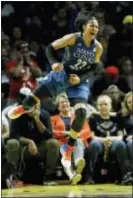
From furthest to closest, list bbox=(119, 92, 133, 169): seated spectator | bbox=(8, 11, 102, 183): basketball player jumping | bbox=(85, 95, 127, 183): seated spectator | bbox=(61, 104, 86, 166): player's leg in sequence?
bbox=(119, 92, 133, 169): seated spectator, bbox=(85, 95, 127, 183): seated spectator, bbox=(61, 104, 86, 166): player's leg, bbox=(8, 11, 102, 183): basketball player jumping

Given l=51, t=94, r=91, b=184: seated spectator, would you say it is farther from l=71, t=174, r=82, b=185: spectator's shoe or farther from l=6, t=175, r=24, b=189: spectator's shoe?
l=6, t=175, r=24, b=189: spectator's shoe

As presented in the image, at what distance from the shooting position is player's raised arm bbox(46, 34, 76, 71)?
15.5 feet

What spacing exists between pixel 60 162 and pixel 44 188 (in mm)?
194

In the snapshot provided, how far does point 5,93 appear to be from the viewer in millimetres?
4965

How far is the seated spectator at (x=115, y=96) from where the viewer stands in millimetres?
5078

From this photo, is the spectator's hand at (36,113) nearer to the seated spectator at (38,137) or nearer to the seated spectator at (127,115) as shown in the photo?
the seated spectator at (38,137)

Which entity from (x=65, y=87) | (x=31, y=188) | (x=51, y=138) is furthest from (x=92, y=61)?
(x=31, y=188)

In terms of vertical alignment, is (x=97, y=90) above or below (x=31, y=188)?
above

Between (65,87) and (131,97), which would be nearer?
(65,87)

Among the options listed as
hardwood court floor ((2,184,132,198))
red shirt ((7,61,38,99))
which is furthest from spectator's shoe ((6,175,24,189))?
red shirt ((7,61,38,99))

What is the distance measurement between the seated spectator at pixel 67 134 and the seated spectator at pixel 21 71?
9.4 inches

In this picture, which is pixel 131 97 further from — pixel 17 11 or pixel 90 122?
pixel 17 11

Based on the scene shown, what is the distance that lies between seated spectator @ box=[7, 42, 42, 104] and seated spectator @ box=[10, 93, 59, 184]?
165 mm

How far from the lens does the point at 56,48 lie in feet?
15.6
